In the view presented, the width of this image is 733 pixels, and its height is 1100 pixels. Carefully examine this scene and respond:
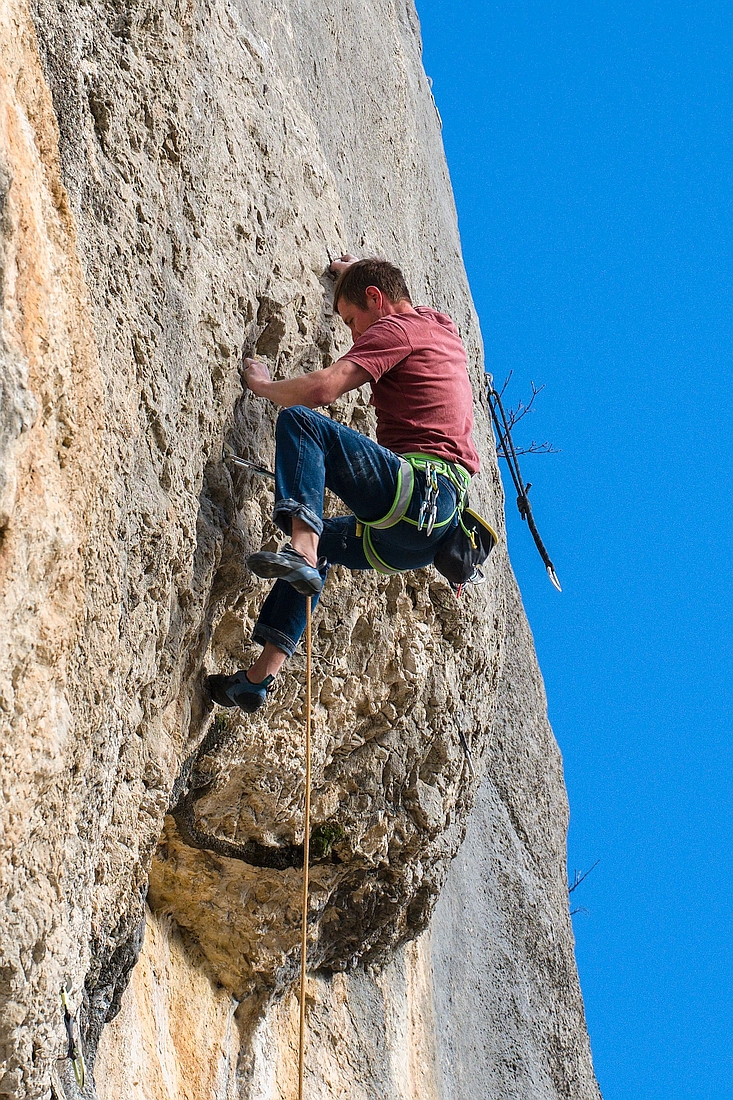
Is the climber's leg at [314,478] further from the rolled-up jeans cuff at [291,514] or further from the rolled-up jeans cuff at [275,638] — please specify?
the rolled-up jeans cuff at [275,638]

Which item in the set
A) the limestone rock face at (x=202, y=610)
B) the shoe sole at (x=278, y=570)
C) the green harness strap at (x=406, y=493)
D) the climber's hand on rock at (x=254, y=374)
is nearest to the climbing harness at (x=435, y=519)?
the green harness strap at (x=406, y=493)

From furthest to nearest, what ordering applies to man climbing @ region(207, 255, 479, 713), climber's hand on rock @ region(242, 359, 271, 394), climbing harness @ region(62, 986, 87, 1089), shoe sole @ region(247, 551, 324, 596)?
1. climber's hand on rock @ region(242, 359, 271, 394)
2. man climbing @ region(207, 255, 479, 713)
3. shoe sole @ region(247, 551, 324, 596)
4. climbing harness @ region(62, 986, 87, 1089)

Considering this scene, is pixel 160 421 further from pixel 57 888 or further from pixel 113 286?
pixel 57 888

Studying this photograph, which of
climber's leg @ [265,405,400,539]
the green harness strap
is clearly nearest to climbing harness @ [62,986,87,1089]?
climber's leg @ [265,405,400,539]

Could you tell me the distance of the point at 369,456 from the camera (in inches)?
144

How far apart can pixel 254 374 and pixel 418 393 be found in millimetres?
553

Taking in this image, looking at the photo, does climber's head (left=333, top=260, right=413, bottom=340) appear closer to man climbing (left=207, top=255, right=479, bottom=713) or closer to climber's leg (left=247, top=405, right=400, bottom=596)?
man climbing (left=207, top=255, right=479, bottom=713)

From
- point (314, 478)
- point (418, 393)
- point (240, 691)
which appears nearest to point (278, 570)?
point (314, 478)

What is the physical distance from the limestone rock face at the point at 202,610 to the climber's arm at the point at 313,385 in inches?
4.9

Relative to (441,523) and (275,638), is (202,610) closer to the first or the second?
(275,638)

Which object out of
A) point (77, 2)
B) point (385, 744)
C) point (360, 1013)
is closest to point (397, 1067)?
point (360, 1013)

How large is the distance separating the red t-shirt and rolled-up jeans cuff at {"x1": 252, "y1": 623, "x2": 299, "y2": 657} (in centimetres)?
72

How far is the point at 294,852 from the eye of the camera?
4457 mm

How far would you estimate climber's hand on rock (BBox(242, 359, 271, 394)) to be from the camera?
12.3 feet
